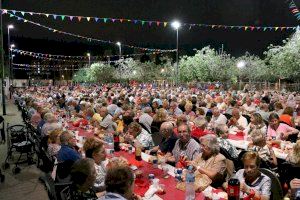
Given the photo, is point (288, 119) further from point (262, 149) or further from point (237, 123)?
point (262, 149)

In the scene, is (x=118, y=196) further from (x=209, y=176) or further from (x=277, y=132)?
(x=277, y=132)

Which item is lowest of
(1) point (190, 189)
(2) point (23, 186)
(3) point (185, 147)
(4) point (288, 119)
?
(2) point (23, 186)

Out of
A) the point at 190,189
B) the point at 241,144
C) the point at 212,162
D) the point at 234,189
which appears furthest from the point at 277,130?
the point at 234,189

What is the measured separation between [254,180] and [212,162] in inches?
32.1

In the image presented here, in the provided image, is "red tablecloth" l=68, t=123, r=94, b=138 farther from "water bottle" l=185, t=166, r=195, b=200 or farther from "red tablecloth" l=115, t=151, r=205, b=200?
"water bottle" l=185, t=166, r=195, b=200

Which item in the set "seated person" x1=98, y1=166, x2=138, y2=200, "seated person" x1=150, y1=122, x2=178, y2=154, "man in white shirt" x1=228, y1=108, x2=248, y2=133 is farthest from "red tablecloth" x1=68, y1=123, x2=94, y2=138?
"seated person" x1=98, y1=166, x2=138, y2=200

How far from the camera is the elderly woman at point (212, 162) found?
4691 millimetres

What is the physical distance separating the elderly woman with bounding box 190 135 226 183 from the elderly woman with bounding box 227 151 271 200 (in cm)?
47

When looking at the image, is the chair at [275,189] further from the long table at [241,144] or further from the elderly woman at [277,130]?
the elderly woman at [277,130]

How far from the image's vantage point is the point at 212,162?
4.84 meters

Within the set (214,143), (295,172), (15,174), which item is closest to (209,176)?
(214,143)

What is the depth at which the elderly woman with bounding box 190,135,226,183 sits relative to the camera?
4.69 metres

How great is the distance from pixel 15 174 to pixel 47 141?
4.86 feet

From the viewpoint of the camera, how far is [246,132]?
7.95 meters
